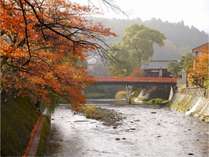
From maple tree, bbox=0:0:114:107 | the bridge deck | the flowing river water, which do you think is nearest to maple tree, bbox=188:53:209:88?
the flowing river water

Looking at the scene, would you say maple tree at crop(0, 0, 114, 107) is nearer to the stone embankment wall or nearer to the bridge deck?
the stone embankment wall

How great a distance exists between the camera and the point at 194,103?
191 feet

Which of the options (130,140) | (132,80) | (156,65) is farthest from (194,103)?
(156,65)

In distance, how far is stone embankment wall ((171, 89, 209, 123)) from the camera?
160ft

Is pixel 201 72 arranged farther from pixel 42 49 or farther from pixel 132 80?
pixel 42 49

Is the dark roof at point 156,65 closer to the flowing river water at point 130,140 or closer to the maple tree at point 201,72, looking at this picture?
the maple tree at point 201,72

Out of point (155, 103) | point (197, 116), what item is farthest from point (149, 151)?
point (155, 103)

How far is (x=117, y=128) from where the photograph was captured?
1471 inches

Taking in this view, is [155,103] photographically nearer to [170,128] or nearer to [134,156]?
[170,128]

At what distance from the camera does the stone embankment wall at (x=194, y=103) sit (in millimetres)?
48859

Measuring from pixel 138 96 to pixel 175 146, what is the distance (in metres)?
67.4

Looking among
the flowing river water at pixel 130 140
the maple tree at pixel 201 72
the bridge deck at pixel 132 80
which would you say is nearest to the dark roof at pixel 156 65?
the bridge deck at pixel 132 80

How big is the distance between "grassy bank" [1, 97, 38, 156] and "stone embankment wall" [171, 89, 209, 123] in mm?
23811

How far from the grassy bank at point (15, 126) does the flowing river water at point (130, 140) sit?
2.02m
